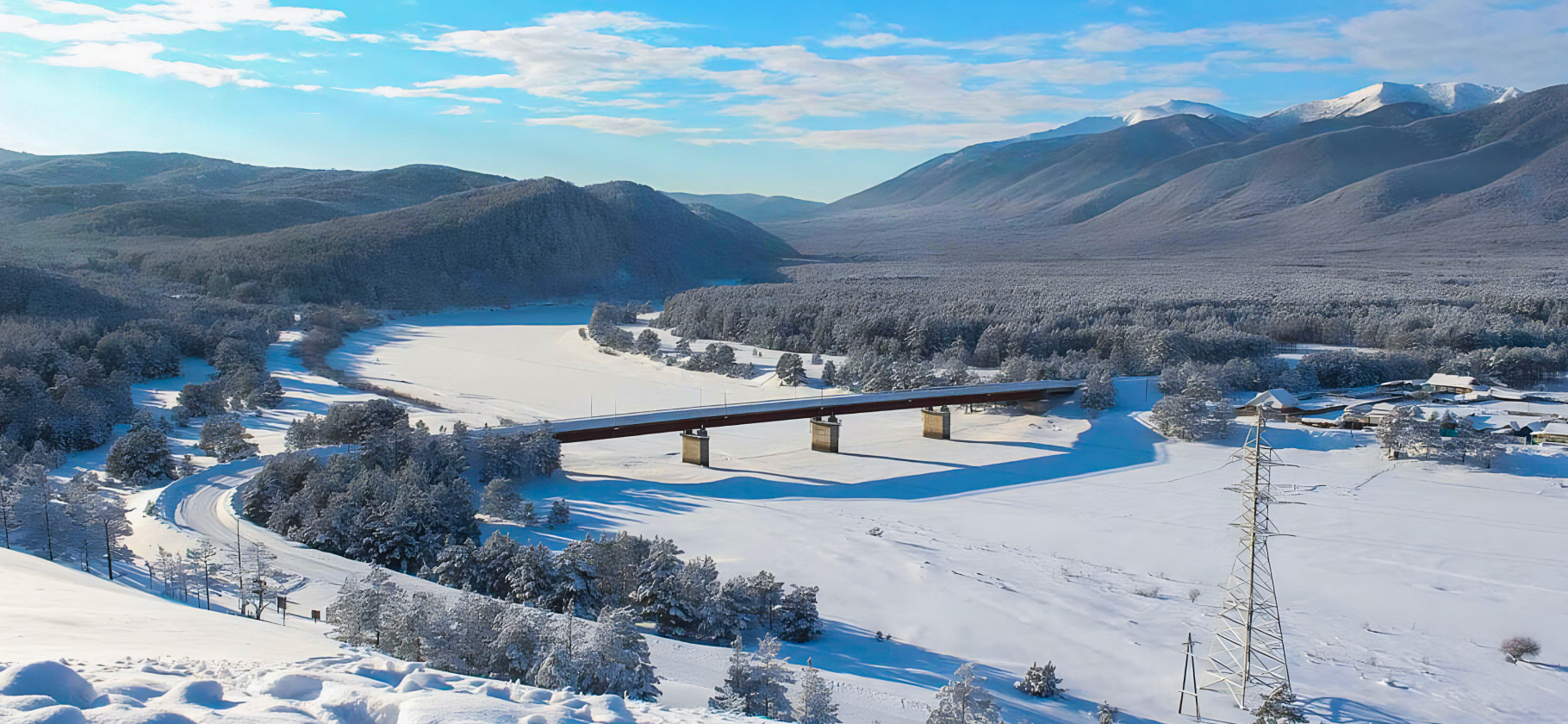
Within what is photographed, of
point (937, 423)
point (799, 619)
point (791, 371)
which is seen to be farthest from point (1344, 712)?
point (791, 371)

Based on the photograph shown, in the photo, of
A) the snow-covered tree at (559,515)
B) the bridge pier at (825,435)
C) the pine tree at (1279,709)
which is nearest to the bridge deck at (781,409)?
the bridge pier at (825,435)

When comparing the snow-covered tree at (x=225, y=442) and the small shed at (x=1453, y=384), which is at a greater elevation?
the small shed at (x=1453, y=384)

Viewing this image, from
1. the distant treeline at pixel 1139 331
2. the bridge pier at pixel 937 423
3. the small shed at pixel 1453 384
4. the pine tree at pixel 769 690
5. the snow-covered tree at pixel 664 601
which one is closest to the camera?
the pine tree at pixel 769 690

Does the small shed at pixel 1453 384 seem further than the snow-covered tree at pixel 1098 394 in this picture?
Yes

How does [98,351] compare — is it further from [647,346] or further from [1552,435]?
[1552,435]

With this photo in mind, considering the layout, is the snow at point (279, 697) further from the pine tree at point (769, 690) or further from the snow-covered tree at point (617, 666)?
the pine tree at point (769, 690)

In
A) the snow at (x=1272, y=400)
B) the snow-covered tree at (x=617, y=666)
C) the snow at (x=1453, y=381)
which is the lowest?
the snow-covered tree at (x=617, y=666)

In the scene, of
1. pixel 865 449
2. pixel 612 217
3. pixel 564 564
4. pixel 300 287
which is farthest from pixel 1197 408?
pixel 612 217
